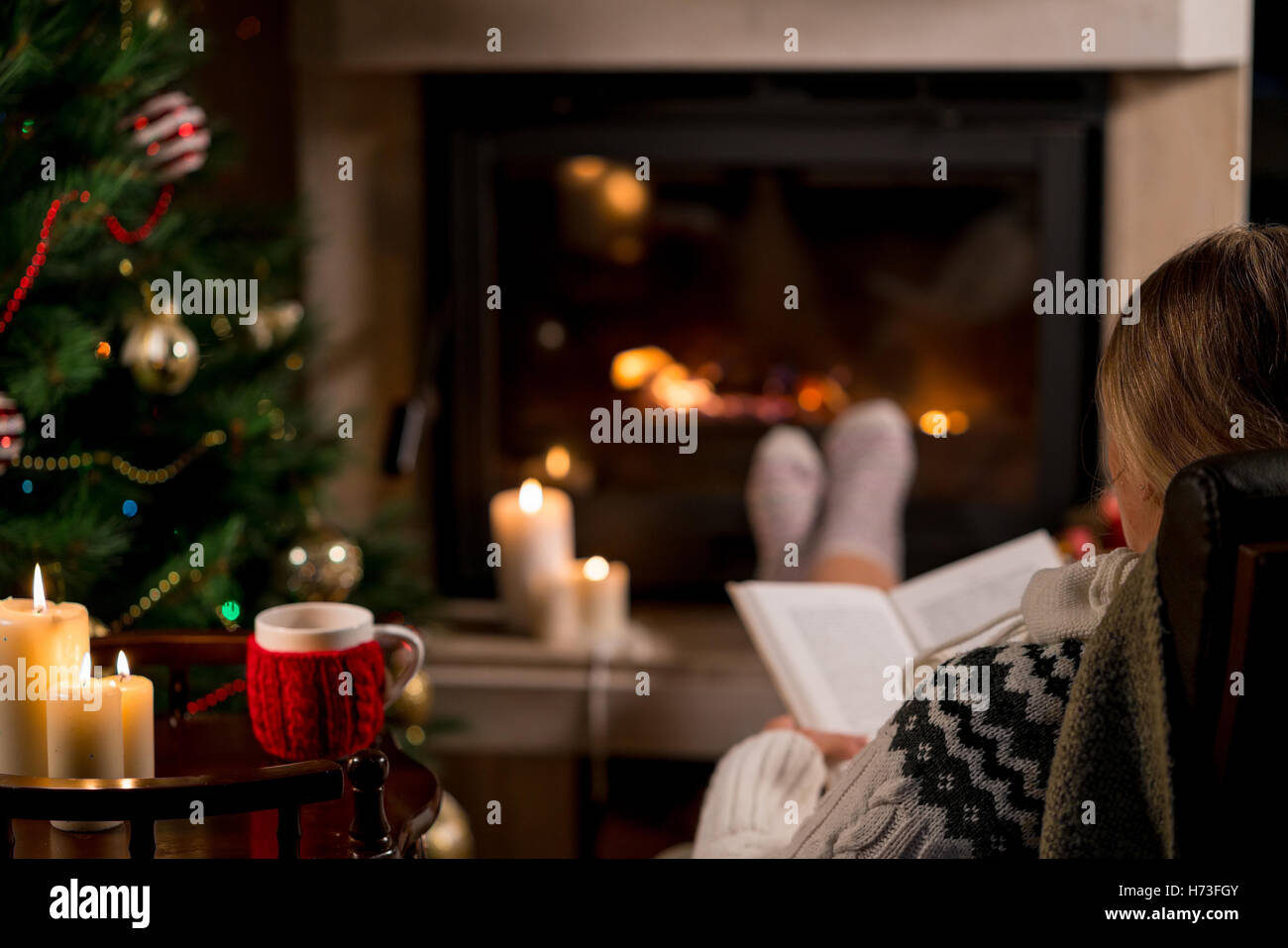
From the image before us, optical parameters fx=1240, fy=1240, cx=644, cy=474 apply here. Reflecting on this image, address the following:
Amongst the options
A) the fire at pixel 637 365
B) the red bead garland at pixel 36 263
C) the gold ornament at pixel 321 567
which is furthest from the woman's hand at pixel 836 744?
the fire at pixel 637 365

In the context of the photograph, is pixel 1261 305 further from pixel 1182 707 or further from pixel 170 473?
pixel 170 473

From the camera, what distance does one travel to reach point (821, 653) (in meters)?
1.04

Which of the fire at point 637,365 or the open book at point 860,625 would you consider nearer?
the open book at point 860,625

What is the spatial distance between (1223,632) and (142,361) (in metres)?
1.01

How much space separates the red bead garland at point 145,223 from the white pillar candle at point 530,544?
62 cm

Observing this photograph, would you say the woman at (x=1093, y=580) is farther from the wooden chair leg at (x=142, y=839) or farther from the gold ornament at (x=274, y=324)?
the gold ornament at (x=274, y=324)

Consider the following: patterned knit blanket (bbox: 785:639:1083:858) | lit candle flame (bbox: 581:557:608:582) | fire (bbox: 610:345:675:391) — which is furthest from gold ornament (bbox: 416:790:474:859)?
patterned knit blanket (bbox: 785:639:1083:858)

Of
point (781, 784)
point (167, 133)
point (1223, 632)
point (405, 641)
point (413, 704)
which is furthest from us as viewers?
point (413, 704)

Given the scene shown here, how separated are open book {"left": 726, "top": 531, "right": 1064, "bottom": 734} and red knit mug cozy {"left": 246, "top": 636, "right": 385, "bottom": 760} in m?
0.34

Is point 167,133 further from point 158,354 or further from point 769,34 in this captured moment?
point 769,34

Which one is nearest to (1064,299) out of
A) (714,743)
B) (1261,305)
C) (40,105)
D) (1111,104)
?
(1111,104)

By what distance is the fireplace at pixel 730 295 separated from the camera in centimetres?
175

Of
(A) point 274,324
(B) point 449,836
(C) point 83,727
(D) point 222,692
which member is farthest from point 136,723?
(A) point 274,324

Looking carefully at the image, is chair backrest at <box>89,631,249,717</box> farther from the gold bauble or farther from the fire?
the fire
